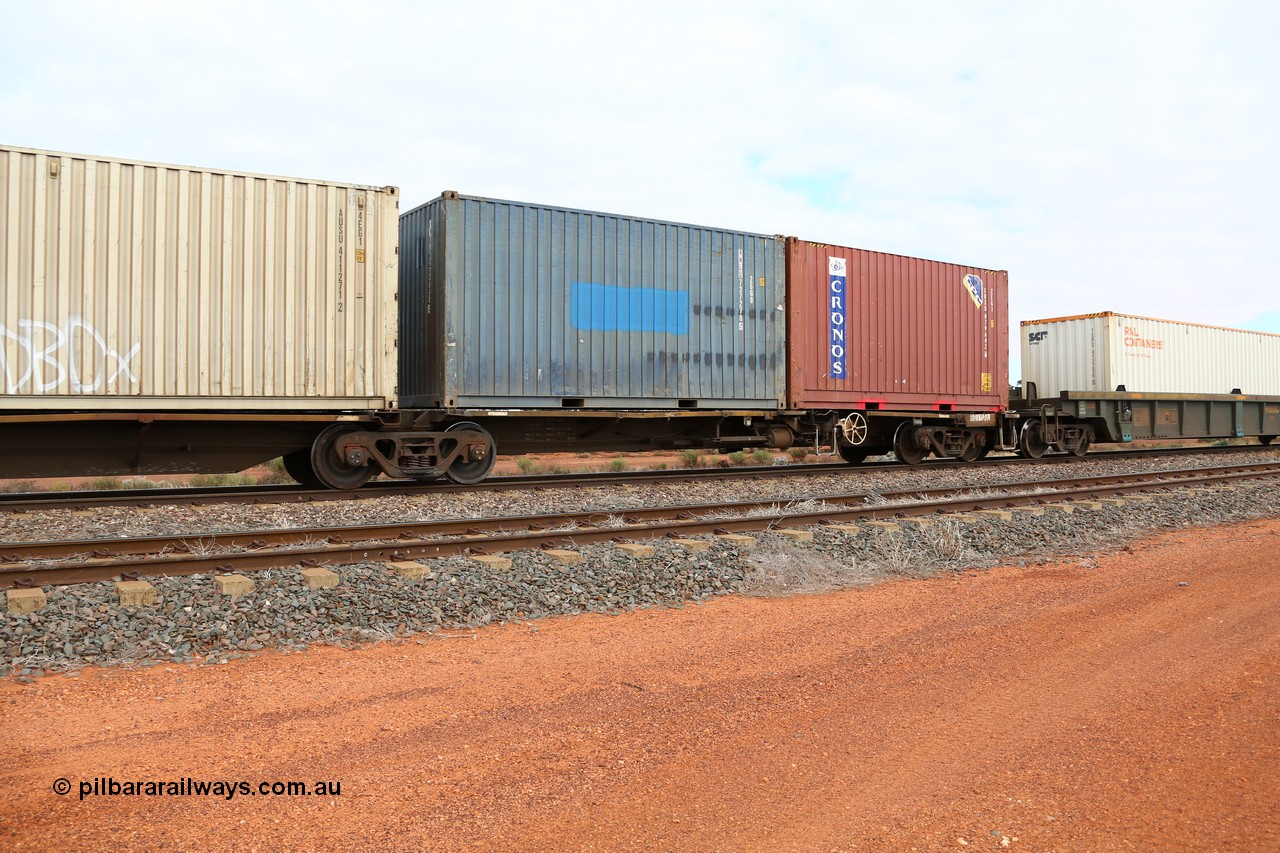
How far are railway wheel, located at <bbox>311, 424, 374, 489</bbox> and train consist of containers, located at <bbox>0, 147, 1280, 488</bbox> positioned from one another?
0.02 metres

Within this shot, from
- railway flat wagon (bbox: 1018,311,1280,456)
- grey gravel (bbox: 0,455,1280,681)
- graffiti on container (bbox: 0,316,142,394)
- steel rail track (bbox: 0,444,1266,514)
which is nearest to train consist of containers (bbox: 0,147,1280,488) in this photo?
graffiti on container (bbox: 0,316,142,394)

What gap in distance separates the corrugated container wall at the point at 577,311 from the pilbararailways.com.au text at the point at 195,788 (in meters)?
7.84

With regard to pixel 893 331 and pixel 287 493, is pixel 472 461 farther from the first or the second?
pixel 893 331

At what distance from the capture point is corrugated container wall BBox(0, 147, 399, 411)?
846cm

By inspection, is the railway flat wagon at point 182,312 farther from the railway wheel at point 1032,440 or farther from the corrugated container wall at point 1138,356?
the corrugated container wall at point 1138,356

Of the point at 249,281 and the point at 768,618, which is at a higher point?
the point at 249,281

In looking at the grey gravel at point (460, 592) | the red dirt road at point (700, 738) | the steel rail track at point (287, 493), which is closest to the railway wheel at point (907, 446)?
the steel rail track at point (287, 493)

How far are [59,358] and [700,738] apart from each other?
312 inches

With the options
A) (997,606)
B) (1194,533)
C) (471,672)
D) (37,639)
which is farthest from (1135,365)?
(37,639)

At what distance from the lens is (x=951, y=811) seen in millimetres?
2939

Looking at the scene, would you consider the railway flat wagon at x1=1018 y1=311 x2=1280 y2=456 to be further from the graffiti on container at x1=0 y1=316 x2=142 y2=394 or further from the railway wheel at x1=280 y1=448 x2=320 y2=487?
the graffiti on container at x1=0 y1=316 x2=142 y2=394

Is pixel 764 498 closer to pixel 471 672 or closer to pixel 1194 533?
pixel 1194 533

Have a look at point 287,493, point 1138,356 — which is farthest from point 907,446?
point 287,493

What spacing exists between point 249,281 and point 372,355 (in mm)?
1531
